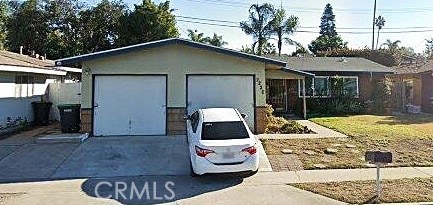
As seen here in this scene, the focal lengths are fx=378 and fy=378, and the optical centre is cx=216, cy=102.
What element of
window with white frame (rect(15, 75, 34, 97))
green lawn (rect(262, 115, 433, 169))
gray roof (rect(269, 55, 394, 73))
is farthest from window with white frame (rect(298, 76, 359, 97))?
window with white frame (rect(15, 75, 34, 97))

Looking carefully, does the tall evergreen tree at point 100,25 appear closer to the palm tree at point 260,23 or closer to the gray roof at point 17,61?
the palm tree at point 260,23

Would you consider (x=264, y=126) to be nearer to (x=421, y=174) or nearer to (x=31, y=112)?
(x=421, y=174)

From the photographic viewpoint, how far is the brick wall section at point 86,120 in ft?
45.6

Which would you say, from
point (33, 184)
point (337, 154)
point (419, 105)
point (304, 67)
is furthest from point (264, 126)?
point (419, 105)

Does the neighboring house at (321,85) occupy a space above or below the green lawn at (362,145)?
above

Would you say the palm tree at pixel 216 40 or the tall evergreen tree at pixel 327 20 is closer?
the palm tree at pixel 216 40

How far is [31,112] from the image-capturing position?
17.0 m

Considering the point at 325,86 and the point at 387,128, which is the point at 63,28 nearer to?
the point at 325,86

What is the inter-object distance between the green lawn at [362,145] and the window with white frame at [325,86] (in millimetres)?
7456

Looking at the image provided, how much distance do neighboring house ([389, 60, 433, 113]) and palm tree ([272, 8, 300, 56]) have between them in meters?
14.5

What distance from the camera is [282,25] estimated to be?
40.5 m

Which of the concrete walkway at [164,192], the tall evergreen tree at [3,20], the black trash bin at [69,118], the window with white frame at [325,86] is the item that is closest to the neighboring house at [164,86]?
the black trash bin at [69,118]

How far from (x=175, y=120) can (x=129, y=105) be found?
5.89ft

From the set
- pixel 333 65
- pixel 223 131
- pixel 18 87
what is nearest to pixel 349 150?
pixel 223 131
